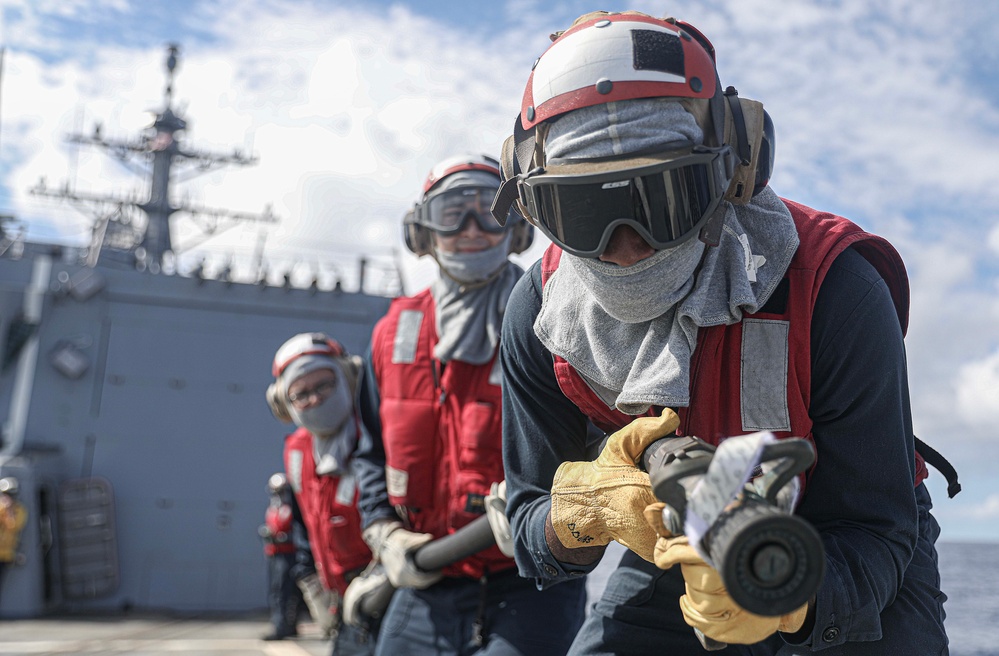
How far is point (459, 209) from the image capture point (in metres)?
3.76

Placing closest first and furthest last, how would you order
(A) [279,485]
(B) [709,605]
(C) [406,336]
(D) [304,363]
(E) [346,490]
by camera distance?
(B) [709,605] → (C) [406,336] → (E) [346,490] → (D) [304,363] → (A) [279,485]

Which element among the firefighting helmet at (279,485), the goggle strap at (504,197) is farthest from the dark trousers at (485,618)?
the firefighting helmet at (279,485)

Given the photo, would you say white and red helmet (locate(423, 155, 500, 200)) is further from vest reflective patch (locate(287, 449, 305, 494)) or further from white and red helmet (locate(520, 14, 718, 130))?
vest reflective patch (locate(287, 449, 305, 494))

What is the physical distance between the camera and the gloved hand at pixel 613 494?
1.71m

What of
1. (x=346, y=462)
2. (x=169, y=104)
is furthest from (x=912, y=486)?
(x=169, y=104)

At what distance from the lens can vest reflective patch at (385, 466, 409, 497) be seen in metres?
3.75

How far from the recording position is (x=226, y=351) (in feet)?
45.3

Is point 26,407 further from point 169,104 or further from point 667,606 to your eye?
point 667,606

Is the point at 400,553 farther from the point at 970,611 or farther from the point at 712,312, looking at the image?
the point at 970,611

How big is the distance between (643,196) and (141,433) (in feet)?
41.9

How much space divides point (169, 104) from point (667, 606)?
62.9 feet

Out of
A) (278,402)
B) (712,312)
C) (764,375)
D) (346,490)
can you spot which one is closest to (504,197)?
(712,312)

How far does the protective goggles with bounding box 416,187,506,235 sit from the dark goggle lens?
1.91m

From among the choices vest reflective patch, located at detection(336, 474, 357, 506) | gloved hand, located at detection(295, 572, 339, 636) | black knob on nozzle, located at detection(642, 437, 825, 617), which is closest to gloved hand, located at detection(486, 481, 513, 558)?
black knob on nozzle, located at detection(642, 437, 825, 617)
